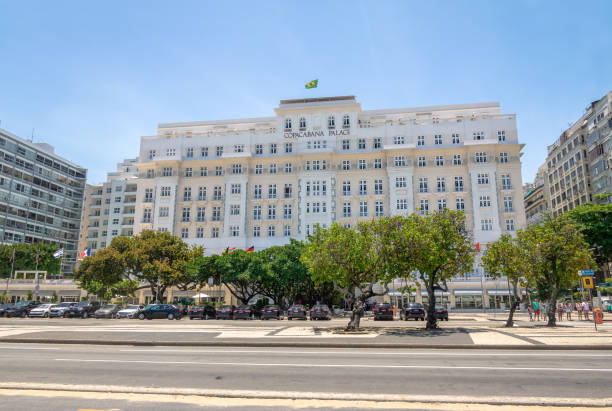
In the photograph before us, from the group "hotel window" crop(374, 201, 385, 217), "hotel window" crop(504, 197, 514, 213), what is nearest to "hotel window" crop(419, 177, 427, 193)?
"hotel window" crop(374, 201, 385, 217)

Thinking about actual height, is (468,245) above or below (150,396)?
above

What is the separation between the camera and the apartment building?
9206 cm

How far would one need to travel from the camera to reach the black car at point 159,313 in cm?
4331

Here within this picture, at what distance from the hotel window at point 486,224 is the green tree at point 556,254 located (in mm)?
35360

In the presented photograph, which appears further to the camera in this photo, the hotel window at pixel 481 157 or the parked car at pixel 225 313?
the hotel window at pixel 481 157

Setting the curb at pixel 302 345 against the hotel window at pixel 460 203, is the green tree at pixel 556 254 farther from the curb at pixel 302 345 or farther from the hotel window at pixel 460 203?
the hotel window at pixel 460 203

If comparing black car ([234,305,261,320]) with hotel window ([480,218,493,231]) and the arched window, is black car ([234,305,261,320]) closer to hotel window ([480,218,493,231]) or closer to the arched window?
the arched window

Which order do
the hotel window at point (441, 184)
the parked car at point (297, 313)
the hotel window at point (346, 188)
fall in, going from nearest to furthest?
the parked car at point (297, 313), the hotel window at point (441, 184), the hotel window at point (346, 188)

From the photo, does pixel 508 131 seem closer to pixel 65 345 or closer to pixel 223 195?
pixel 223 195

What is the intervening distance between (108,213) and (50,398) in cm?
10846

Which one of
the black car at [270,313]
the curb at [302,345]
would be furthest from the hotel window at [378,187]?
the curb at [302,345]

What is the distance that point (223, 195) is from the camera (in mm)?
74688

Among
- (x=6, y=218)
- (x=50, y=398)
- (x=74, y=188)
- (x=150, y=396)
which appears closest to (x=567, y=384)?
(x=150, y=396)

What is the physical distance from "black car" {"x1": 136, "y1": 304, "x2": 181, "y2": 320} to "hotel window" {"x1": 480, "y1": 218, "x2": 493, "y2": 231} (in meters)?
47.5
